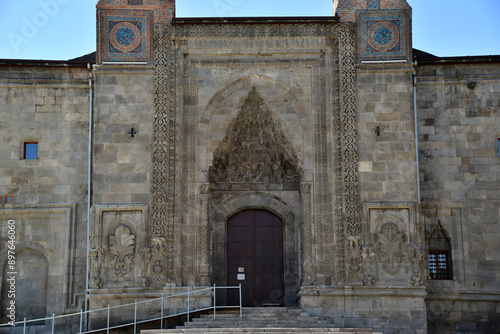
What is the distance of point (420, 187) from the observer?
66.1 feet

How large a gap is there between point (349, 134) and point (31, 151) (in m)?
7.99

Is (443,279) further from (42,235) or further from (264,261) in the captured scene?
(42,235)

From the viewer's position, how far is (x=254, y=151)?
66.9 feet

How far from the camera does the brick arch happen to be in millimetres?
19875

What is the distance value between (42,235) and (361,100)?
337 inches

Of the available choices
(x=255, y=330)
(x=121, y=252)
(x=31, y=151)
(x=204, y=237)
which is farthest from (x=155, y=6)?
(x=255, y=330)

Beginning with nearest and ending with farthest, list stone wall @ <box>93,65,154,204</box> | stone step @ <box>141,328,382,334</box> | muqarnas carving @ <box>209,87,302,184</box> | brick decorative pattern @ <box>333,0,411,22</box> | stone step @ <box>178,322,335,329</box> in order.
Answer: stone step @ <box>141,328,382,334</box> < stone step @ <box>178,322,335,329</box> < stone wall @ <box>93,65,154,204</box> < muqarnas carving @ <box>209,87,302,184</box> < brick decorative pattern @ <box>333,0,411,22</box>

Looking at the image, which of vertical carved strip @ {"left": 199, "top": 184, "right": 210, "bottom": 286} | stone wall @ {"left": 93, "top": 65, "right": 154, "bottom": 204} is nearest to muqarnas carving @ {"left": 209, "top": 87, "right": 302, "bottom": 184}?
vertical carved strip @ {"left": 199, "top": 184, "right": 210, "bottom": 286}

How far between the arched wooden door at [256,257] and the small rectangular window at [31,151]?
5.19 m

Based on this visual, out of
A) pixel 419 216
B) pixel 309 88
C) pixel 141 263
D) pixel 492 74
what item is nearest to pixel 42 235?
pixel 141 263

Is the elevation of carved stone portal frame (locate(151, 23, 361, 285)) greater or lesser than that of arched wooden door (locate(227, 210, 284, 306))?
greater

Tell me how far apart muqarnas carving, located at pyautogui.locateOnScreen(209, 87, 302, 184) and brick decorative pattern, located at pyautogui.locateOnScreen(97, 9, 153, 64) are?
283cm

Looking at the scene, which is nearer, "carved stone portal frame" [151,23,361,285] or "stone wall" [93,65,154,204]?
"carved stone portal frame" [151,23,361,285]

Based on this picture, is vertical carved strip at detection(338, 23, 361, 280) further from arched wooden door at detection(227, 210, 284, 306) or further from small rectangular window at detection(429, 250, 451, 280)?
small rectangular window at detection(429, 250, 451, 280)
